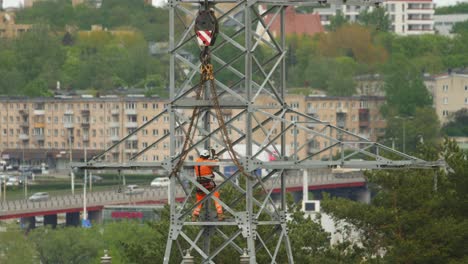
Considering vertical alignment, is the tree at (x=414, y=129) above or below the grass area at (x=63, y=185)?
above

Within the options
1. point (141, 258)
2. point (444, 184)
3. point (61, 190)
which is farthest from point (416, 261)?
point (61, 190)

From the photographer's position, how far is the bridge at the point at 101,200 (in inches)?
5678

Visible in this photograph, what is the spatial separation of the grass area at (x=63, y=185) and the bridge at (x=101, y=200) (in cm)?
736

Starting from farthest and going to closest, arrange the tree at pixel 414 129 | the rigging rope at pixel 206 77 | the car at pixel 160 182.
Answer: the tree at pixel 414 129 < the car at pixel 160 182 < the rigging rope at pixel 206 77

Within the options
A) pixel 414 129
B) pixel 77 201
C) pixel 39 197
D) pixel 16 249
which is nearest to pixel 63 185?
pixel 414 129

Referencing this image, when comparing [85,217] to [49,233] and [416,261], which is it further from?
[416,261]

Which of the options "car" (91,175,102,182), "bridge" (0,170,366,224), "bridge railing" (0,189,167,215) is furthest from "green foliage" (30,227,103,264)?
"car" (91,175,102,182)

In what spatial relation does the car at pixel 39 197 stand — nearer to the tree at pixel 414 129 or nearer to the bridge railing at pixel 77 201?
the bridge railing at pixel 77 201

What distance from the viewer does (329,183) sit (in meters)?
168

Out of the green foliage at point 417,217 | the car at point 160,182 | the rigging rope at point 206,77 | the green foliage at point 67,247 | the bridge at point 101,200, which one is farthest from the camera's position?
the car at point 160,182

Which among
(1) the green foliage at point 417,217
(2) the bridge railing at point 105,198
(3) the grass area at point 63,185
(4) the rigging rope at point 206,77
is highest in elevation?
(4) the rigging rope at point 206,77

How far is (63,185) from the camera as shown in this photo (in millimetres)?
187250

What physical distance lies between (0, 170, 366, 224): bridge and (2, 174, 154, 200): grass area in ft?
24.1

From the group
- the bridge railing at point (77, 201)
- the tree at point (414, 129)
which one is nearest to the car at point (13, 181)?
the bridge railing at point (77, 201)
